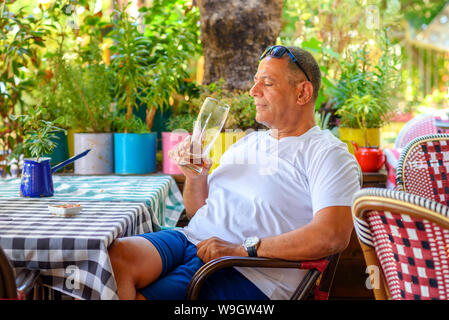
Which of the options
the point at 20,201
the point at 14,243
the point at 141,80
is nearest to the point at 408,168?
the point at 14,243

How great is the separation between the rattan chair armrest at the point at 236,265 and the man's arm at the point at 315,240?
2 cm

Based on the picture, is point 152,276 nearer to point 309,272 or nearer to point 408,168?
point 309,272

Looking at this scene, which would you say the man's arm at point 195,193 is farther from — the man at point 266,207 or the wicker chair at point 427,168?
the wicker chair at point 427,168

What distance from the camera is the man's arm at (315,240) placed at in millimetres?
1426

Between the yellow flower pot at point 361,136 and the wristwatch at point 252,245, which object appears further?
the yellow flower pot at point 361,136

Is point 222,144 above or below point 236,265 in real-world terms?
above

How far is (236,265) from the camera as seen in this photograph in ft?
4.65

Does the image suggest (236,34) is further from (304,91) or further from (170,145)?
(304,91)

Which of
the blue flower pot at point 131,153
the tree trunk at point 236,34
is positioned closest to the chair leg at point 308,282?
the blue flower pot at point 131,153

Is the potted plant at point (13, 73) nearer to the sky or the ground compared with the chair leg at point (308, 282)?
nearer to the sky

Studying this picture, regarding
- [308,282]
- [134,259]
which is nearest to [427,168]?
[308,282]

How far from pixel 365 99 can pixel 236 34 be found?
897 millimetres
